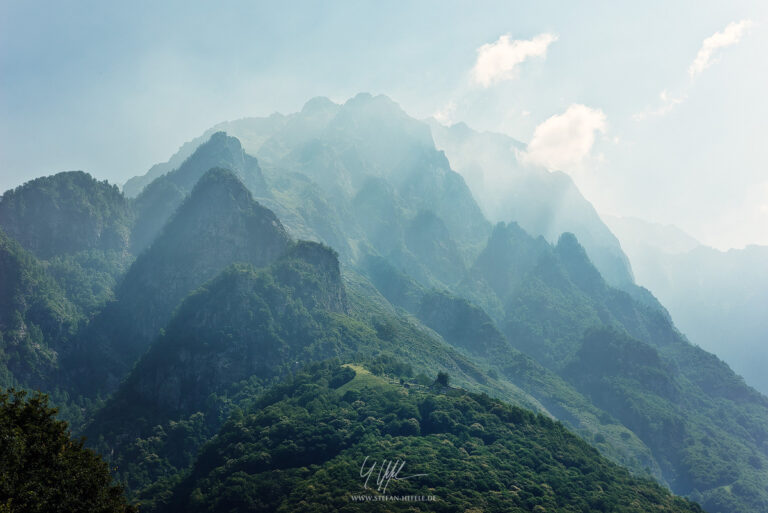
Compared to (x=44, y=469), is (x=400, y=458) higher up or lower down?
higher up

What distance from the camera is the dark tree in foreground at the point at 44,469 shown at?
53.2m

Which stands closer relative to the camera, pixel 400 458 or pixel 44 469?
pixel 44 469

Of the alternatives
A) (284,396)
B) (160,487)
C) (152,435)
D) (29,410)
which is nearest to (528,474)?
(284,396)

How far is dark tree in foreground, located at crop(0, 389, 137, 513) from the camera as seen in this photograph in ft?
174

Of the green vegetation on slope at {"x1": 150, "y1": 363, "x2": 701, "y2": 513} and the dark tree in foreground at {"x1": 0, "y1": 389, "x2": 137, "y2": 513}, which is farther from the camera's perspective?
the green vegetation on slope at {"x1": 150, "y1": 363, "x2": 701, "y2": 513}

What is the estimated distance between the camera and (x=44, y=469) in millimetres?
56531

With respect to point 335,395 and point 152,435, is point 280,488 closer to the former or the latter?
point 335,395

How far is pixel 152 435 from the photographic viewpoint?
616 feet

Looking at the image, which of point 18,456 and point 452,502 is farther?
point 452,502

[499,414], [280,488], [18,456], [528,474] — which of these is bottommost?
[280,488]

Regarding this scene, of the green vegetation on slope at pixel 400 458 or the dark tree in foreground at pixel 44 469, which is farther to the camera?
the green vegetation on slope at pixel 400 458

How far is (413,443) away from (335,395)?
4233cm

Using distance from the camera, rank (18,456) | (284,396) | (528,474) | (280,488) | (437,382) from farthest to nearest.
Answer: (437,382)
(284,396)
(528,474)
(280,488)
(18,456)

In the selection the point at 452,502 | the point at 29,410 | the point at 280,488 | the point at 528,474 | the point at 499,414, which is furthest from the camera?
the point at 499,414
